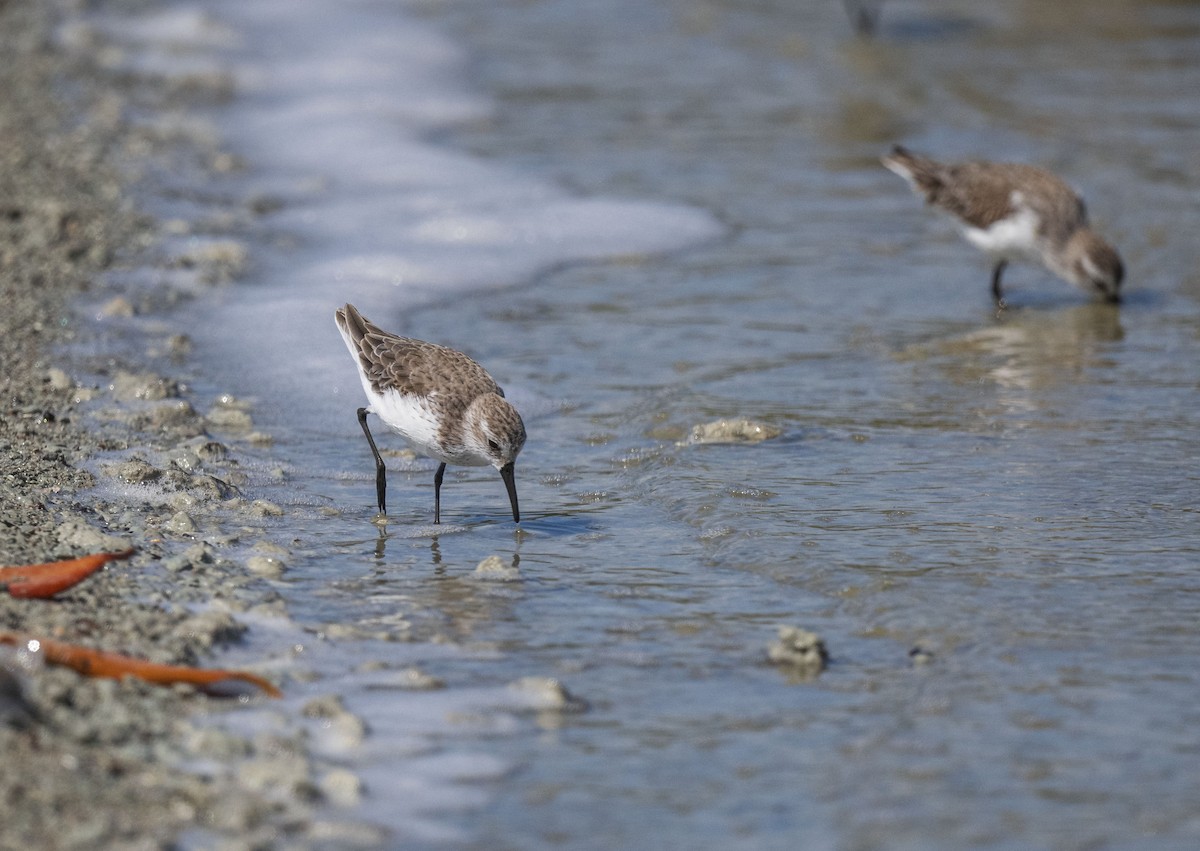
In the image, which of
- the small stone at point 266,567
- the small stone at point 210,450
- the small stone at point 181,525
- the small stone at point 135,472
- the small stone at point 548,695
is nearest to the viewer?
the small stone at point 548,695

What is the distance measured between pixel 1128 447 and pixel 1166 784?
304cm

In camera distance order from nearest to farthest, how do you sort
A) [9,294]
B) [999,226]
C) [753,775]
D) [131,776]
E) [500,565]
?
[131,776] < [753,775] < [500,565] < [9,294] < [999,226]

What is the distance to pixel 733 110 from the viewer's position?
13602 millimetres

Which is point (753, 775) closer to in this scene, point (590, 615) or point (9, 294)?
point (590, 615)

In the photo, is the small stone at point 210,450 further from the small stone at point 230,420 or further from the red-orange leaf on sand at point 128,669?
the red-orange leaf on sand at point 128,669

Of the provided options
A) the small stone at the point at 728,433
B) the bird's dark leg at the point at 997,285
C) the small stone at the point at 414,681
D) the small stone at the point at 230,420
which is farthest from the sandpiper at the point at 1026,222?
the small stone at the point at 414,681

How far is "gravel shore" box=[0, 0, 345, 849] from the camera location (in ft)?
12.4

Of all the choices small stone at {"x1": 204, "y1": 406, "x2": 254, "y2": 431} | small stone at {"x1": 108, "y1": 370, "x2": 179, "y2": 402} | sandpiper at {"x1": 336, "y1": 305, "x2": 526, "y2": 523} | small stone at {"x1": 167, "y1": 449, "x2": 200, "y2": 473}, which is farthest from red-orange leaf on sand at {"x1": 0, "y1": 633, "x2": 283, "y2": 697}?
small stone at {"x1": 108, "y1": 370, "x2": 179, "y2": 402}

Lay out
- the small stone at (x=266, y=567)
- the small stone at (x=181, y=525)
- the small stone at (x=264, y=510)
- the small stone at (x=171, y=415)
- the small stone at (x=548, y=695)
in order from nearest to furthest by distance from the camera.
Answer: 1. the small stone at (x=548, y=695)
2. the small stone at (x=266, y=567)
3. the small stone at (x=181, y=525)
4. the small stone at (x=264, y=510)
5. the small stone at (x=171, y=415)

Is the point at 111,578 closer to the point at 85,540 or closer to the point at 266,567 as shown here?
the point at 85,540

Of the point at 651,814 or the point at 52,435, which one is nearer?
the point at 651,814

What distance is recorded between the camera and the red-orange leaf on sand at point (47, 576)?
477 cm

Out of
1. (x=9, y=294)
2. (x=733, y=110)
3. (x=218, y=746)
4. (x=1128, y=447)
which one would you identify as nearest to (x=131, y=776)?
(x=218, y=746)

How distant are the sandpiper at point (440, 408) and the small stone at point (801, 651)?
57.1 inches
